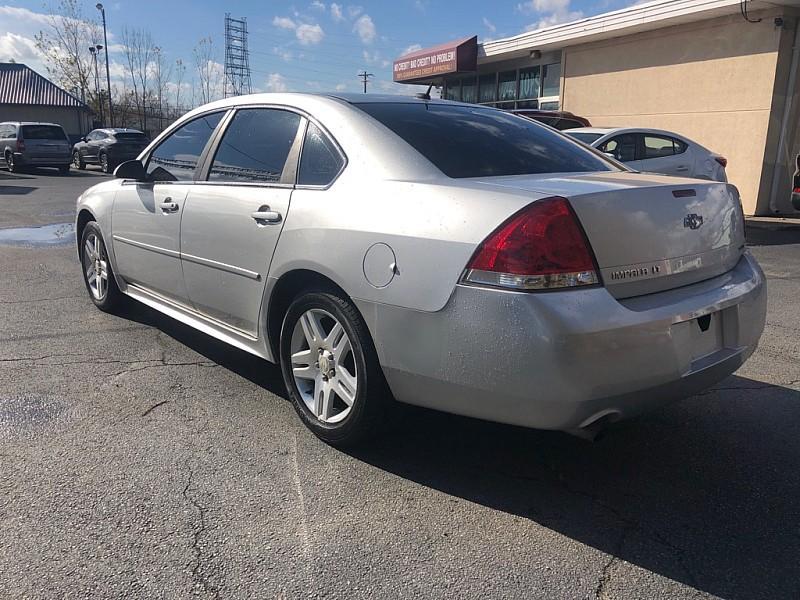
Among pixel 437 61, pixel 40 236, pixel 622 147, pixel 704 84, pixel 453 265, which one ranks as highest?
pixel 437 61

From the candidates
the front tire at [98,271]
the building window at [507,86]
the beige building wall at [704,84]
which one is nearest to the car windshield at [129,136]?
the building window at [507,86]

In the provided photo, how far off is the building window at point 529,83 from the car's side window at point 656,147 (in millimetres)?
9865

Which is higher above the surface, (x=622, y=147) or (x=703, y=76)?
(x=703, y=76)

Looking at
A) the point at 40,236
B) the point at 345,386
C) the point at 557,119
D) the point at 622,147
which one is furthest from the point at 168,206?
the point at 557,119

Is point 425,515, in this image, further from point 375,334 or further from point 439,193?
point 439,193

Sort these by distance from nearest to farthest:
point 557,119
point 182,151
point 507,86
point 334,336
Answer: point 334,336 → point 182,151 → point 557,119 → point 507,86

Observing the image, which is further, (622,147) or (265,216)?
(622,147)

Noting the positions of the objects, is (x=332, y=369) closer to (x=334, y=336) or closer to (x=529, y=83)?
(x=334, y=336)

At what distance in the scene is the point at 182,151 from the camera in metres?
4.37

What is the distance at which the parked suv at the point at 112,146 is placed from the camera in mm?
23906

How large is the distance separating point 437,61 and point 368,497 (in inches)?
797

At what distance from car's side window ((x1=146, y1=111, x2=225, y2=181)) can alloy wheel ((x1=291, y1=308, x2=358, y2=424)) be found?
1479mm

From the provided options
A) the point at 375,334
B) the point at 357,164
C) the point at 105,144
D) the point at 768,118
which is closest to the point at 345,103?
the point at 357,164

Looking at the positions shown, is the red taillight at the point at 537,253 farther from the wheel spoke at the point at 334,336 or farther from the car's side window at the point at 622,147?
the car's side window at the point at 622,147
